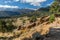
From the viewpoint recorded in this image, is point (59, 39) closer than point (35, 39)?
Yes

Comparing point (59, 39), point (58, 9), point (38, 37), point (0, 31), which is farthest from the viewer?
point (0, 31)

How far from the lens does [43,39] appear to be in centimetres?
1956

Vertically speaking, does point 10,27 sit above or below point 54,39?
below

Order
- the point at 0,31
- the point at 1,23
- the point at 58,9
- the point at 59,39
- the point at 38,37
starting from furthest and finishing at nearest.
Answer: the point at 1,23 → the point at 0,31 → the point at 58,9 → the point at 38,37 → the point at 59,39

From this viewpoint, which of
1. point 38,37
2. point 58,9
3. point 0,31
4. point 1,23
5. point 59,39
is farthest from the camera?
point 1,23

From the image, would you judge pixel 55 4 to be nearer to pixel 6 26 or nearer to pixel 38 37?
pixel 6 26

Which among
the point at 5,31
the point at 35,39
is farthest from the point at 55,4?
the point at 35,39

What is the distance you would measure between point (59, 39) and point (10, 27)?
62.2m

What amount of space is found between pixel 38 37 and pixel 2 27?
57.7 m

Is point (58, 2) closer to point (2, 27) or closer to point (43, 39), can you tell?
point (2, 27)

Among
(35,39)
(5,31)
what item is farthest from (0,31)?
(35,39)

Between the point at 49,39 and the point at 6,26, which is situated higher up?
the point at 49,39

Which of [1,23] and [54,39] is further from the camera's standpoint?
[1,23]

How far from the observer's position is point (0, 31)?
74.4 metres
